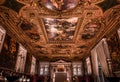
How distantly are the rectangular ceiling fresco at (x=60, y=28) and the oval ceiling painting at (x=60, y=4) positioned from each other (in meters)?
1.45

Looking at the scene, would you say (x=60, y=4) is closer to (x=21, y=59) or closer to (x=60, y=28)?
(x=60, y=28)

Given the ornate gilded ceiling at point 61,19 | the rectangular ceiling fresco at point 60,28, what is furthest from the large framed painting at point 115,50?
the rectangular ceiling fresco at point 60,28

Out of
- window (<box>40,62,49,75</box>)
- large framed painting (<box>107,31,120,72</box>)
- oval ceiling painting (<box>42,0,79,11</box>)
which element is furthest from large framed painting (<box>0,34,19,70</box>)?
window (<box>40,62,49,75</box>)

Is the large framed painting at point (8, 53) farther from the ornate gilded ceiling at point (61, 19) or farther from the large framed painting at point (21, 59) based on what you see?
the large framed painting at point (21, 59)

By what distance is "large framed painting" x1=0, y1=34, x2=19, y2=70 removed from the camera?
349 inches

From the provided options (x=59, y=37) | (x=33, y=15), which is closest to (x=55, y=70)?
(x=59, y=37)

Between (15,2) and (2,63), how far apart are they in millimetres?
4890

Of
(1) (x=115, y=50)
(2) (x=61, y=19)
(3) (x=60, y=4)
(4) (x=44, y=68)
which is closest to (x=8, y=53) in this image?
(2) (x=61, y=19)

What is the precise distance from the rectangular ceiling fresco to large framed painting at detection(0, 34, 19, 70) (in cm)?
345

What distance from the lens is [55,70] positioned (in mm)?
23578

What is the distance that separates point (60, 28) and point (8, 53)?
501 centimetres

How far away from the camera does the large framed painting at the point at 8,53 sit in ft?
29.1

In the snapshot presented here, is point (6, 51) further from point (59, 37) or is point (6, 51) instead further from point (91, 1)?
point (91, 1)

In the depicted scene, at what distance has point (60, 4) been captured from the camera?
22.2ft
